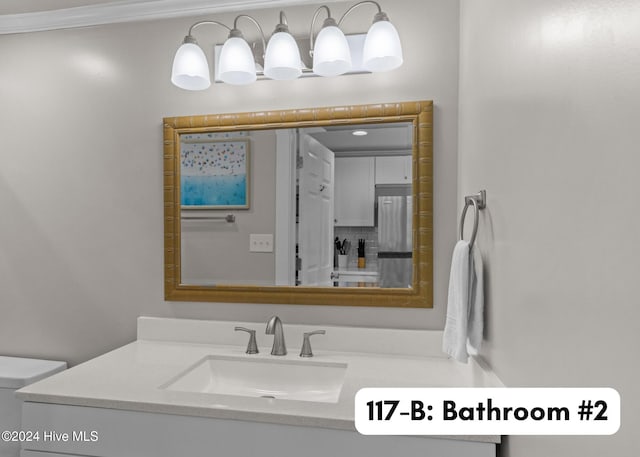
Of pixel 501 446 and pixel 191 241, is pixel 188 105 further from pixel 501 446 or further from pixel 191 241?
pixel 501 446

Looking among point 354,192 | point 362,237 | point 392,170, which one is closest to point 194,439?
point 362,237

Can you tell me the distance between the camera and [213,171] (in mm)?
1880

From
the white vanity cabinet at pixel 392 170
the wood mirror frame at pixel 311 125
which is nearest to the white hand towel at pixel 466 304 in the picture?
the wood mirror frame at pixel 311 125

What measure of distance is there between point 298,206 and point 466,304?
2.70 feet

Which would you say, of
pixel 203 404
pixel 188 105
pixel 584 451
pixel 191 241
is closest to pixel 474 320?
pixel 584 451

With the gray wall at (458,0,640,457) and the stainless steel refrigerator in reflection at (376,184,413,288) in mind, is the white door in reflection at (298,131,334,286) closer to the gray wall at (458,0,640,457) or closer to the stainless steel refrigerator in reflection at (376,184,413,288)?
the stainless steel refrigerator in reflection at (376,184,413,288)

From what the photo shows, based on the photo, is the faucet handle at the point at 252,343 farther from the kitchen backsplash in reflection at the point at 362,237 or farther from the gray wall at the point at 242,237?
the kitchen backsplash in reflection at the point at 362,237

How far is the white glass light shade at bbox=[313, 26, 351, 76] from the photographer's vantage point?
160cm

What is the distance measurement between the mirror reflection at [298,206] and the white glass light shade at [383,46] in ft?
0.79

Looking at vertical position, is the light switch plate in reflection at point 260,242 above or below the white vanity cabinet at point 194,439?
above

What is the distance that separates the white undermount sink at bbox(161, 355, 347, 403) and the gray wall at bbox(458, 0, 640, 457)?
0.60 metres

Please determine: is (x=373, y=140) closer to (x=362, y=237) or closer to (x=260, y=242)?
(x=362, y=237)

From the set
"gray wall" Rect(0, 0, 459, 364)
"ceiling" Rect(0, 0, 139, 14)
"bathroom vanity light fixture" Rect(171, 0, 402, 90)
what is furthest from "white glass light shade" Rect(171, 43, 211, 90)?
"ceiling" Rect(0, 0, 139, 14)

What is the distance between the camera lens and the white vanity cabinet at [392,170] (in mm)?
1723
